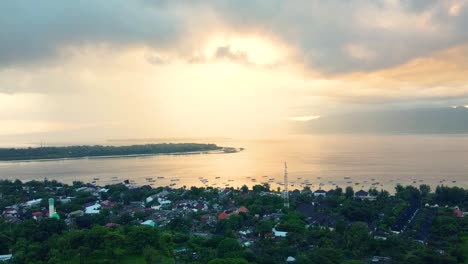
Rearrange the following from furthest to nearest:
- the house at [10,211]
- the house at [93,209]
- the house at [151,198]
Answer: the house at [151,198] → the house at [93,209] → the house at [10,211]

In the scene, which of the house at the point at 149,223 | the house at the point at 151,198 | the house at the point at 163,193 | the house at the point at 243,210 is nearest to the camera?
the house at the point at 149,223

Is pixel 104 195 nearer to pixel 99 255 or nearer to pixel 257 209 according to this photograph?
pixel 257 209

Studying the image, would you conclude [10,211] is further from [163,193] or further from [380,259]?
[380,259]

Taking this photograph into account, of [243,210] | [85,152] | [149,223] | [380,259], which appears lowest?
[380,259]

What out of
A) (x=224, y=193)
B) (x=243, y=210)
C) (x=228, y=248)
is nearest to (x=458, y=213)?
(x=243, y=210)

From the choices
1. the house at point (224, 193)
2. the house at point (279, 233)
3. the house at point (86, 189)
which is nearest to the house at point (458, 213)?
the house at point (279, 233)

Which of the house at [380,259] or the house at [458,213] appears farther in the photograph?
the house at [458,213]

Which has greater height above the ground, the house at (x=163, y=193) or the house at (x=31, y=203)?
the house at (x=163, y=193)

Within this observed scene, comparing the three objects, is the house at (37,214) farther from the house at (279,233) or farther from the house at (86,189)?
the house at (279,233)
